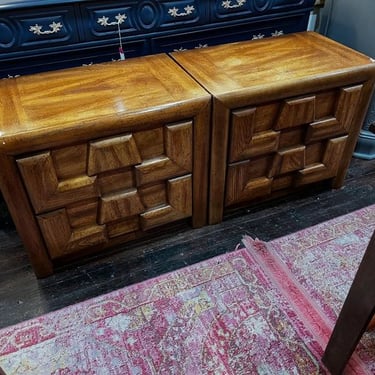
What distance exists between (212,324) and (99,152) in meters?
0.61

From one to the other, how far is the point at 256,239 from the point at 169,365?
1.83 ft

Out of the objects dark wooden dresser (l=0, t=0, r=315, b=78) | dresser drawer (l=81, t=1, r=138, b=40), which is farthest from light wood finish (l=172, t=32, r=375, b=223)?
dresser drawer (l=81, t=1, r=138, b=40)

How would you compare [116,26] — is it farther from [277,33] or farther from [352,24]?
[352,24]

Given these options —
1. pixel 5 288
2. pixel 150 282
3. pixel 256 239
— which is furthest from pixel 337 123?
pixel 5 288

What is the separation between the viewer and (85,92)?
1146 mm

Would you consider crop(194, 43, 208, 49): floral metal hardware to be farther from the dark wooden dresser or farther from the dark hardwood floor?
the dark hardwood floor

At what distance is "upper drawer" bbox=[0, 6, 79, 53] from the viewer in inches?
47.1

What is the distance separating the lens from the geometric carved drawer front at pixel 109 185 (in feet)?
3.49

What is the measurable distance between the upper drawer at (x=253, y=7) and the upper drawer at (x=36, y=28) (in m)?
0.54

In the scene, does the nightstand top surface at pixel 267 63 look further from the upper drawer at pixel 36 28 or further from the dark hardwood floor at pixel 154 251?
the dark hardwood floor at pixel 154 251

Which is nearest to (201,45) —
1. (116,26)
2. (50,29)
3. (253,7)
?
(253,7)

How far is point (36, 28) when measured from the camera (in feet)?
4.02

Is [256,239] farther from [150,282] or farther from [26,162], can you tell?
[26,162]

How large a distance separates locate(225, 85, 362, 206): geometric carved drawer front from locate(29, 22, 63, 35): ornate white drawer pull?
647 millimetres
